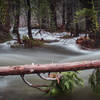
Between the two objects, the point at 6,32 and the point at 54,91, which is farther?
the point at 6,32

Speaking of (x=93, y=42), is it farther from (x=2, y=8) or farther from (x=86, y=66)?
(x=86, y=66)

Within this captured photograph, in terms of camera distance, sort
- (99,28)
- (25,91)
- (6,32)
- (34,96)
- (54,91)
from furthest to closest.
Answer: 1. (6,32)
2. (99,28)
3. (25,91)
4. (34,96)
5. (54,91)

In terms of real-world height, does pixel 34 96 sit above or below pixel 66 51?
above

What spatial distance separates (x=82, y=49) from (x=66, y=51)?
833 millimetres

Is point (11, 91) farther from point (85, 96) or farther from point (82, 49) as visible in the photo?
point (82, 49)

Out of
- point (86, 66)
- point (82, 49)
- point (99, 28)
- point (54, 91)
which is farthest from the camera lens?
point (99, 28)

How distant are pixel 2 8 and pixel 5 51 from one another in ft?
7.75

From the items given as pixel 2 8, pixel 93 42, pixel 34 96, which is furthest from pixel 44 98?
pixel 2 8

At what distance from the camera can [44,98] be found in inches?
107

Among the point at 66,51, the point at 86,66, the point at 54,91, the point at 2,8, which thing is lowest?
the point at 66,51

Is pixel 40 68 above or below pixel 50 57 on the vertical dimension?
above

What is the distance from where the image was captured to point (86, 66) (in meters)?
2.24

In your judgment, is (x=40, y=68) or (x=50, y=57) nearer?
(x=40, y=68)

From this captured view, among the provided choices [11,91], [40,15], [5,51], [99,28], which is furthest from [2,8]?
[11,91]
